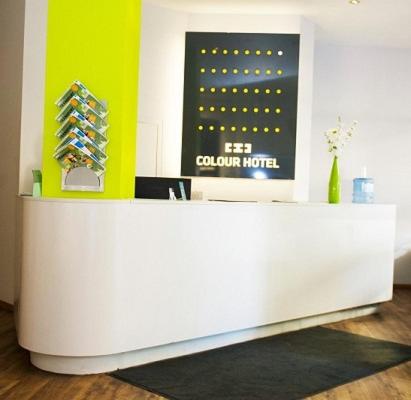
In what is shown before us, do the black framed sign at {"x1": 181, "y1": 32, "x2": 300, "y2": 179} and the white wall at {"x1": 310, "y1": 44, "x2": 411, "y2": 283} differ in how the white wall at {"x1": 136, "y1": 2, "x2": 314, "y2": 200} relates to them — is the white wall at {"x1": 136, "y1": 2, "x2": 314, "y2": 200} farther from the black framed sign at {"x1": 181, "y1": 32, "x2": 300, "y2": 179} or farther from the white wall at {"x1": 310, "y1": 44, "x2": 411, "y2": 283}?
the white wall at {"x1": 310, "y1": 44, "x2": 411, "y2": 283}

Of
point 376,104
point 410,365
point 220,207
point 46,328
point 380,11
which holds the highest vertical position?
point 380,11

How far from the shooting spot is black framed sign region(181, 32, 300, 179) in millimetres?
6895

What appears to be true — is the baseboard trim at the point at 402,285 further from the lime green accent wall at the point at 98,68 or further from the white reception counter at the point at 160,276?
the lime green accent wall at the point at 98,68

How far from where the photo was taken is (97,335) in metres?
3.60

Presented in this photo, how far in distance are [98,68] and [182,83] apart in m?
3.16

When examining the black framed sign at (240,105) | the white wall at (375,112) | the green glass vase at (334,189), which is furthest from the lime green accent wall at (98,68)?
the white wall at (375,112)

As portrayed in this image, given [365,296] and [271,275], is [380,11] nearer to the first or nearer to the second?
[365,296]

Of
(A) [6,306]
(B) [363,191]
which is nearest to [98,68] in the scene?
(A) [6,306]

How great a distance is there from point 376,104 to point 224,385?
5476 millimetres

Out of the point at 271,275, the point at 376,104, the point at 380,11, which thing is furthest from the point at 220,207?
the point at 376,104

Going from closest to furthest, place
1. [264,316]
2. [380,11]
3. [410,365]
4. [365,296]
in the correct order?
[410,365] < [264,316] < [365,296] < [380,11]

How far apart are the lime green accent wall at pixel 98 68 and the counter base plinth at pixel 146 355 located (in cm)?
91

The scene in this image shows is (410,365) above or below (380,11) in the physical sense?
below

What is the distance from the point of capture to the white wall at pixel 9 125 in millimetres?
5492
